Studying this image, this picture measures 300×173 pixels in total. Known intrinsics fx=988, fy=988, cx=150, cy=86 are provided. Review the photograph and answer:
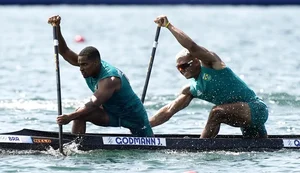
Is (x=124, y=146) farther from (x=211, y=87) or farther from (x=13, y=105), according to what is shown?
(x=13, y=105)

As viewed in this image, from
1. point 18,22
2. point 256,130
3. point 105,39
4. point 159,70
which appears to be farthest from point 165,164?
point 18,22

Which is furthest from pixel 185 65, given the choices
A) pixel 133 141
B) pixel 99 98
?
pixel 99 98

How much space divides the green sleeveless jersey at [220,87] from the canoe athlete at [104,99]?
1.00 m

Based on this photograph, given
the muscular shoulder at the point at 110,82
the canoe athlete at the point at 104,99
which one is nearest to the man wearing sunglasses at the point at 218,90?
the canoe athlete at the point at 104,99

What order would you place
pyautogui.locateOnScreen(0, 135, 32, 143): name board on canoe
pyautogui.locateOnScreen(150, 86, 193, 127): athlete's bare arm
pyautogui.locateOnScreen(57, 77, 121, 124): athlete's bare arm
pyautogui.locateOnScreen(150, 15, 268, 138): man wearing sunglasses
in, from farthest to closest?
pyautogui.locateOnScreen(150, 86, 193, 127): athlete's bare arm
pyautogui.locateOnScreen(150, 15, 268, 138): man wearing sunglasses
pyautogui.locateOnScreen(0, 135, 32, 143): name board on canoe
pyautogui.locateOnScreen(57, 77, 121, 124): athlete's bare arm

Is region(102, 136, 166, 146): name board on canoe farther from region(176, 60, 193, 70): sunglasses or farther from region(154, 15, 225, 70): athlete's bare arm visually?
region(154, 15, 225, 70): athlete's bare arm

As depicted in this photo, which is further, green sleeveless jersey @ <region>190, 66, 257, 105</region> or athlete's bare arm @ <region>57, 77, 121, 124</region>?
green sleeveless jersey @ <region>190, 66, 257, 105</region>

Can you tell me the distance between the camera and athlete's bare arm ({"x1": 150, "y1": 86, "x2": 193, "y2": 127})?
640 inches

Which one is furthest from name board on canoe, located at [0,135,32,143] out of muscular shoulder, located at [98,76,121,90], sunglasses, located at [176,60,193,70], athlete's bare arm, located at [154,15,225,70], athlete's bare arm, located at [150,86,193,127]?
athlete's bare arm, located at [154,15,225,70]

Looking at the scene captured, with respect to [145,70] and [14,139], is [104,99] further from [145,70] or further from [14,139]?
[145,70]

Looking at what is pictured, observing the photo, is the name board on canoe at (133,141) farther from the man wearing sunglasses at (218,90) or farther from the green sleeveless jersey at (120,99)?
the man wearing sunglasses at (218,90)

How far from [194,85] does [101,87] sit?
71.0 inches

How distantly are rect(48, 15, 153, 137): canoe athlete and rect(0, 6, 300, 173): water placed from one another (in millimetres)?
482

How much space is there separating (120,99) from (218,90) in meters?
1.58
